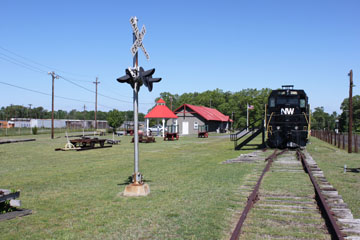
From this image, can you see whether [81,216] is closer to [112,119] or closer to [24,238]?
[24,238]

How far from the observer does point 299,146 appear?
20.6 meters

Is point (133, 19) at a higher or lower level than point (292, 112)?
higher

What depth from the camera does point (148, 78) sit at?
331 inches

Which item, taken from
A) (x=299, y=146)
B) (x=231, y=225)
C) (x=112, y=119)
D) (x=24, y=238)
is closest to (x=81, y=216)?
(x=24, y=238)

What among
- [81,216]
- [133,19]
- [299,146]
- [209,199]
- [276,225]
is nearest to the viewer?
[276,225]

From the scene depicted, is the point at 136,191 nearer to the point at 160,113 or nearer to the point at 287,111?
the point at 287,111

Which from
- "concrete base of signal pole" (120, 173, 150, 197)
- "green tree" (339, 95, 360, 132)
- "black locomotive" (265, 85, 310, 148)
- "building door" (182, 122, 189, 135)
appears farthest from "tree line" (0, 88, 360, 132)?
"concrete base of signal pole" (120, 173, 150, 197)

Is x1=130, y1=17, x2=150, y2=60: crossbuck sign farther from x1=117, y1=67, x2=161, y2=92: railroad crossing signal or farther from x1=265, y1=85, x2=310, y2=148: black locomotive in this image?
x1=265, y1=85, x2=310, y2=148: black locomotive

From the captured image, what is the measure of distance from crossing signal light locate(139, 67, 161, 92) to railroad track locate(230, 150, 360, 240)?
365 cm

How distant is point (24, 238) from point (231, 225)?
3.30 metres

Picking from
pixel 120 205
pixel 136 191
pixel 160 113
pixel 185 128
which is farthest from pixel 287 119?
pixel 185 128

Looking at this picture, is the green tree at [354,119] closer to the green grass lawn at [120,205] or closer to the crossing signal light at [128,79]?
the green grass lawn at [120,205]

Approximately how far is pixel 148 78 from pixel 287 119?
14897 mm

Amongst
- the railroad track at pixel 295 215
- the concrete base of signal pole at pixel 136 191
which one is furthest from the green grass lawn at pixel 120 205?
the railroad track at pixel 295 215
